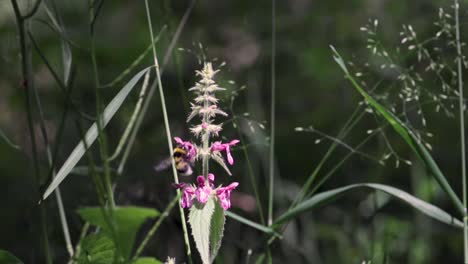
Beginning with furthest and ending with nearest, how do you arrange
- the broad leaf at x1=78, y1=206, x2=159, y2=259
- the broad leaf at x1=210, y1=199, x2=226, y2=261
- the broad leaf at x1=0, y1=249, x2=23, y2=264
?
the broad leaf at x1=210, y1=199, x2=226, y2=261 → the broad leaf at x1=0, y1=249, x2=23, y2=264 → the broad leaf at x1=78, y1=206, x2=159, y2=259

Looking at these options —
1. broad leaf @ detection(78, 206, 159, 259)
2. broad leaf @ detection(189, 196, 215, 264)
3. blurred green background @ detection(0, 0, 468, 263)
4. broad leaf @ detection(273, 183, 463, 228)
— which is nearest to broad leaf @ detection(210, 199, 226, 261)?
broad leaf @ detection(189, 196, 215, 264)

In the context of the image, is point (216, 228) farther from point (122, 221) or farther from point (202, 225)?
point (122, 221)

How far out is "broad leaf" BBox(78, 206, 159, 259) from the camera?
31.9 inches

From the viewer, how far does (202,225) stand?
1089 mm

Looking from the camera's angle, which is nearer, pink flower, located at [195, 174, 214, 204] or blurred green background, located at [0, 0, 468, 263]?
pink flower, located at [195, 174, 214, 204]

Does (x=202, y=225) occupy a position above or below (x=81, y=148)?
below

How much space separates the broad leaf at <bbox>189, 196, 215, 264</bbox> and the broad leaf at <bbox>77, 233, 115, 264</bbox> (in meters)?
0.12

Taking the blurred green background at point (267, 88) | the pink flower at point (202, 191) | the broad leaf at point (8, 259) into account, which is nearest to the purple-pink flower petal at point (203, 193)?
the pink flower at point (202, 191)

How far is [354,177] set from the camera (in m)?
3.31

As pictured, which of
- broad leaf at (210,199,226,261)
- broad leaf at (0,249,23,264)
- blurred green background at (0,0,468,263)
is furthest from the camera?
blurred green background at (0,0,468,263)

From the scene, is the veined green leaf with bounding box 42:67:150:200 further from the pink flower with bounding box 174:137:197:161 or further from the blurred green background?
the blurred green background

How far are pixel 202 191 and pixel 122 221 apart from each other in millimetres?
292

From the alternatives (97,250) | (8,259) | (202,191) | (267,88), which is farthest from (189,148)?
(267,88)

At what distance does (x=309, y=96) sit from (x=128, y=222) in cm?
316
